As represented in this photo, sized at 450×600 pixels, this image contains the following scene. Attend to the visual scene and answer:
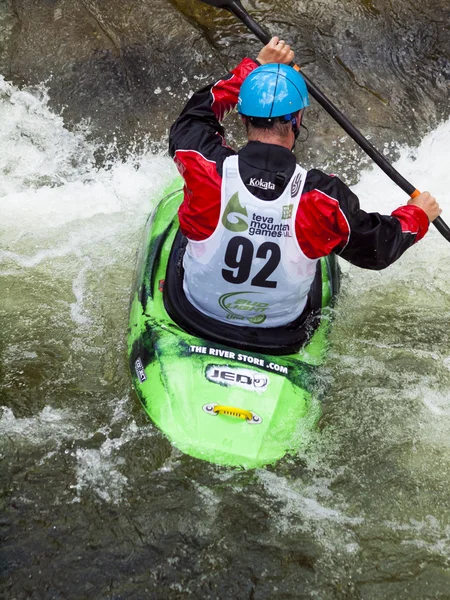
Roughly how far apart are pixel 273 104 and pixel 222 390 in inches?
48.7

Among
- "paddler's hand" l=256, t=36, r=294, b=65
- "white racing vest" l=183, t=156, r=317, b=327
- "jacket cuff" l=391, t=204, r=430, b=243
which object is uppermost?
"paddler's hand" l=256, t=36, r=294, b=65

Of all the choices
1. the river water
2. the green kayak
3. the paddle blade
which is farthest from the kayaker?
the paddle blade

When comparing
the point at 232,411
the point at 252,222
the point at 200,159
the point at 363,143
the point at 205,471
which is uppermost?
the point at 363,143

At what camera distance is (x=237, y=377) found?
3170 mm

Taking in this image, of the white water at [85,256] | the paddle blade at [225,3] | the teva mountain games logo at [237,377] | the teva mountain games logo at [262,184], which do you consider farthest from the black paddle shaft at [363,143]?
the teva mountain games logo at [237,377]

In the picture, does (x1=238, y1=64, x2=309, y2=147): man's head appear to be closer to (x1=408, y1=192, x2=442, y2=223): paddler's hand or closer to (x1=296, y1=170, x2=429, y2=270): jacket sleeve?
(x1=296, y1=170, x2=429, y2=270): jacket sleeve

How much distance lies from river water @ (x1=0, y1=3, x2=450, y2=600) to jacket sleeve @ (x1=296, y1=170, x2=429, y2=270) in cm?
73

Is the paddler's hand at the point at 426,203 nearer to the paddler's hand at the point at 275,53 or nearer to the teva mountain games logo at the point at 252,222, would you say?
the teva mountain games logo at the point at 252,222

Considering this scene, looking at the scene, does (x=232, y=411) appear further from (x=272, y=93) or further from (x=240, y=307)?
(x=272, y=93)

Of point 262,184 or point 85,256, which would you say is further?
point 85,256

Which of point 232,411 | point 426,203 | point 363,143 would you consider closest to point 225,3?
point 363,143

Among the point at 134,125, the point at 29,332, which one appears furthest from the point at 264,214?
the point at 134,125

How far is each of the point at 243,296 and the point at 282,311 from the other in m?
0.24

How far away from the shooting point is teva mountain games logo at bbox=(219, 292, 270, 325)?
3.20 meters
